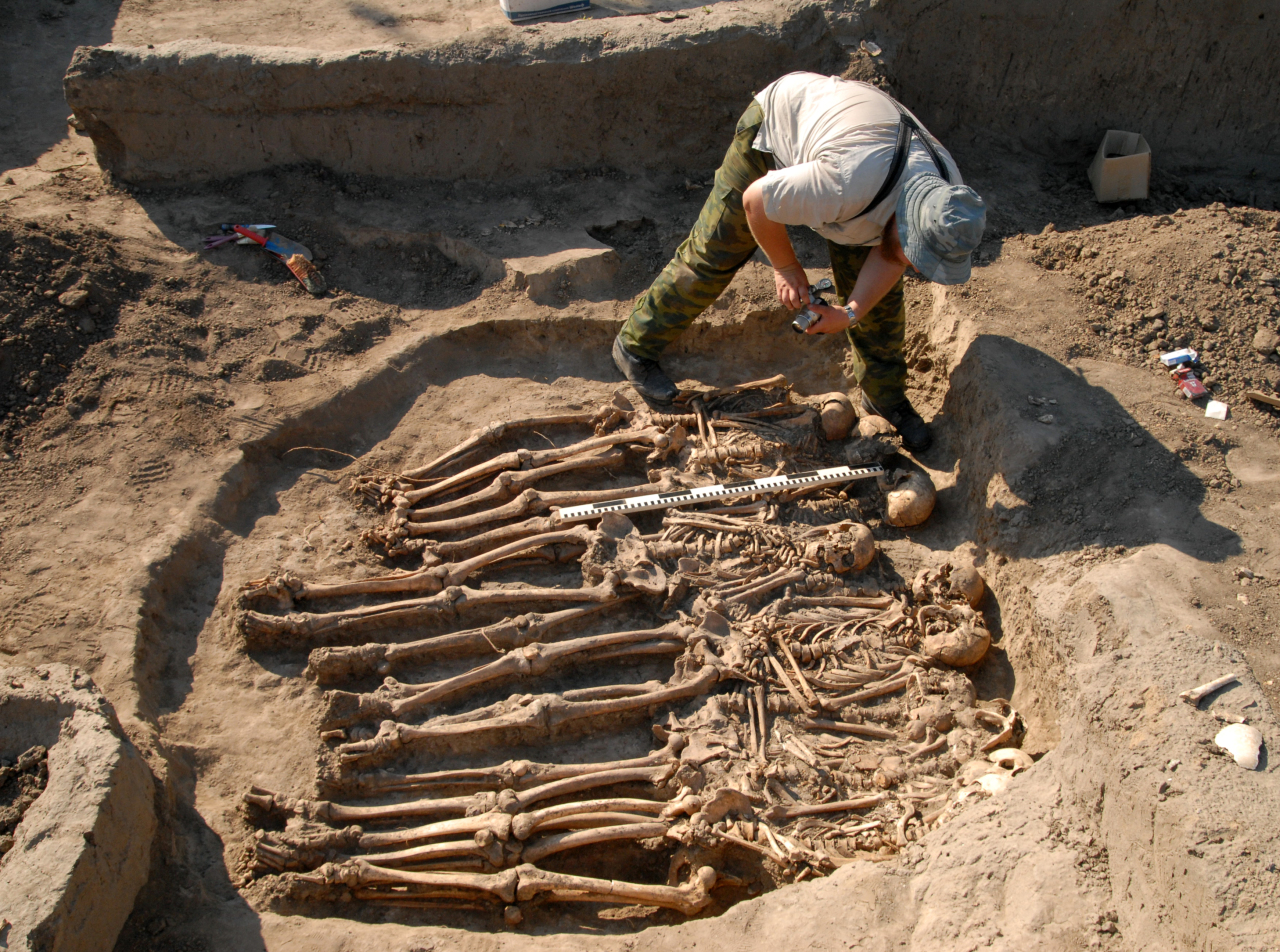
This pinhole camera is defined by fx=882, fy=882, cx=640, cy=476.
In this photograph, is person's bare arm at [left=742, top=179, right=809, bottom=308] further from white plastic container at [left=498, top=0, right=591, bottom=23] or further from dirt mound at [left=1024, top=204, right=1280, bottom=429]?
white plastic container at [left=498, top=0, right=591, bottom=23]

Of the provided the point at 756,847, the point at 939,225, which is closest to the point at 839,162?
the point at 939,225

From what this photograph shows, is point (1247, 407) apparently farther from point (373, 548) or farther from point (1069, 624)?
point (373, 548)

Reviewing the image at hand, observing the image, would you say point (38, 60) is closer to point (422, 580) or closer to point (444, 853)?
point (422, 580)

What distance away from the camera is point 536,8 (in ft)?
22.9

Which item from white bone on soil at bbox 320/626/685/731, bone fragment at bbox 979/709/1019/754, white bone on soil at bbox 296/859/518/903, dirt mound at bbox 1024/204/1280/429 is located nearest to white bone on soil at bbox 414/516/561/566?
Result: white bone on soil at bbox 320/626/685/731

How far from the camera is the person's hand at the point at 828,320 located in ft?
13.7

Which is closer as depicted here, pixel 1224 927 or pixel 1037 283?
pixel 1224 927

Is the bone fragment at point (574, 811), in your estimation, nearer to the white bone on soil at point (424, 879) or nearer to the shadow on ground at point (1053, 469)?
the white bone on soil at point (424, 879)

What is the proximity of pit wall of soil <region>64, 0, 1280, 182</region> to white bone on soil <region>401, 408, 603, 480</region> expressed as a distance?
7.40 feet

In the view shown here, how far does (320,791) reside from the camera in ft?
12.1

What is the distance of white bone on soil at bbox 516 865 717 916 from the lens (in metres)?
3.38

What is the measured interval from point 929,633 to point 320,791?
2902 mm

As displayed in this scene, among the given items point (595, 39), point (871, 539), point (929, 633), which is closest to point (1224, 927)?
point (929, 633)

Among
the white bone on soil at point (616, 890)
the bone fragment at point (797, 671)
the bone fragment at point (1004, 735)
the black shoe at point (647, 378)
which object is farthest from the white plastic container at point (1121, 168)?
the white bone on soil at point (616, 890)
